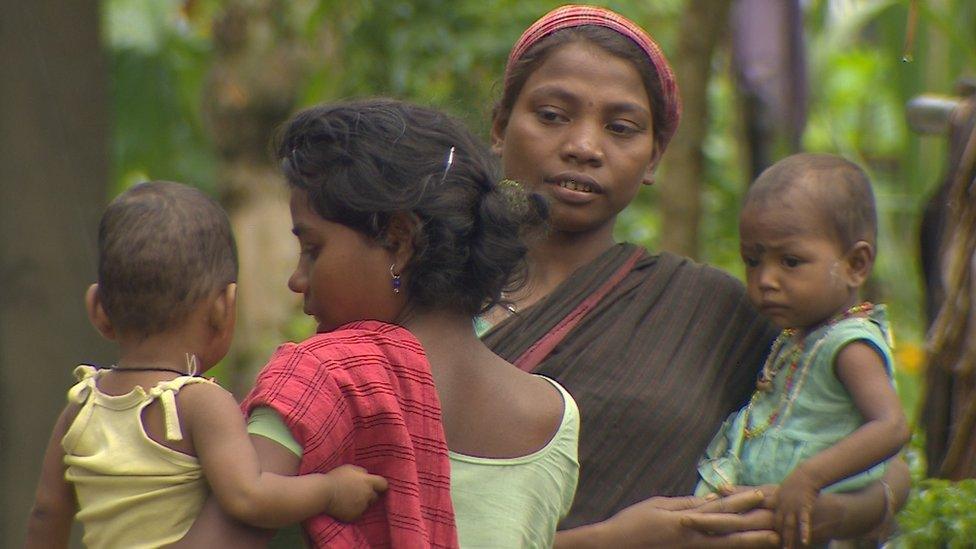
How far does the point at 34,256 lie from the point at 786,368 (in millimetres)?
3352

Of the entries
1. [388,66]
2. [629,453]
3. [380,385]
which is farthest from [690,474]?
[388,66]

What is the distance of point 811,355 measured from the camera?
9.77 ft

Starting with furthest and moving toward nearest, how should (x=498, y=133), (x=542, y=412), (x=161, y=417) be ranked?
(x=498, y=133) → (x=542, y=412) → (x=161, y=417)

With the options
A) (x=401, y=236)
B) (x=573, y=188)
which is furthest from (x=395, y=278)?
(x=573, y=188)

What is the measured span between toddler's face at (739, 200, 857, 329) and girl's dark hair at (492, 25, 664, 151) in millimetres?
305

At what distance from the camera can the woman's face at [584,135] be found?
2975mm

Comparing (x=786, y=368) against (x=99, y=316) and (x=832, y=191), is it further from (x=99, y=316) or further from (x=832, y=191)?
(x=99, y=316)

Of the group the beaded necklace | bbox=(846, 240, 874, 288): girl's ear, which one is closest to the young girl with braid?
the beaded necklace

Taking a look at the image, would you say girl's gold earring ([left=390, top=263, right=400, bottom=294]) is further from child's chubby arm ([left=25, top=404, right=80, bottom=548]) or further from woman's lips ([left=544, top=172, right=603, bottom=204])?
woman's lips ([left=544, top=172, right=603, bottom=204])

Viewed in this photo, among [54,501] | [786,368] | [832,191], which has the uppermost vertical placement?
[832,191]

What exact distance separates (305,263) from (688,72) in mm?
4353

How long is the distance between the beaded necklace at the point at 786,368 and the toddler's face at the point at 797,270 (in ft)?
0.11

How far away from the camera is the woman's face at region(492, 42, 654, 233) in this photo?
2.97 meters

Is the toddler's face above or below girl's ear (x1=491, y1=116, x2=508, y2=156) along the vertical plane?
below
